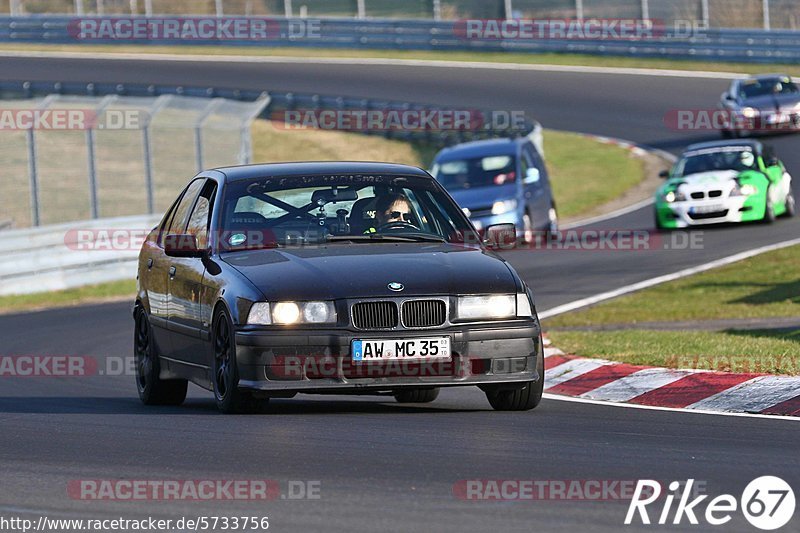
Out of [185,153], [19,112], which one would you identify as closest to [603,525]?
[19,112]

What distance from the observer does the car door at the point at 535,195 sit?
949 inches

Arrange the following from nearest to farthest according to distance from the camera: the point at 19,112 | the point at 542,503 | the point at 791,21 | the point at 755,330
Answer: the point at 542,503, the point at 755,330, the point at 19,112, the point at 791,21

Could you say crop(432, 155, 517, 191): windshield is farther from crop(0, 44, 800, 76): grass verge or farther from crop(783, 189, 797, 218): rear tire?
crop(0, 44, 800, 76): grass verge

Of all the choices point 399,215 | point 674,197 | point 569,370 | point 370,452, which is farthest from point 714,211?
point 370,452

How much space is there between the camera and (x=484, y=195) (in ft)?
79.2

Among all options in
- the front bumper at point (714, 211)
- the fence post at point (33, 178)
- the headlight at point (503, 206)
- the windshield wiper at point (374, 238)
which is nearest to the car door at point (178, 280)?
the windshield wiper at point (374, 238)

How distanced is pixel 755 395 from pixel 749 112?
2487 cm

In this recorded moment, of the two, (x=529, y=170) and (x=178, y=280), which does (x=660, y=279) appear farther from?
(x=178, y=280)

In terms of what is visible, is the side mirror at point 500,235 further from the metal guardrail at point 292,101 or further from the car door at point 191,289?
the metal guardrail at point 292,101

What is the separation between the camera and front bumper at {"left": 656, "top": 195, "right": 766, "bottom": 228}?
2408 centimetres

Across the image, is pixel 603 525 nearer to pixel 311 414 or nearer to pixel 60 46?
pixel 311 414

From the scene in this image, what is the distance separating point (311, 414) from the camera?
8.80m

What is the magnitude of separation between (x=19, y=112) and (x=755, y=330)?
13.8m

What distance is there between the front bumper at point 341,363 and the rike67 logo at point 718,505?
6.96 ft
